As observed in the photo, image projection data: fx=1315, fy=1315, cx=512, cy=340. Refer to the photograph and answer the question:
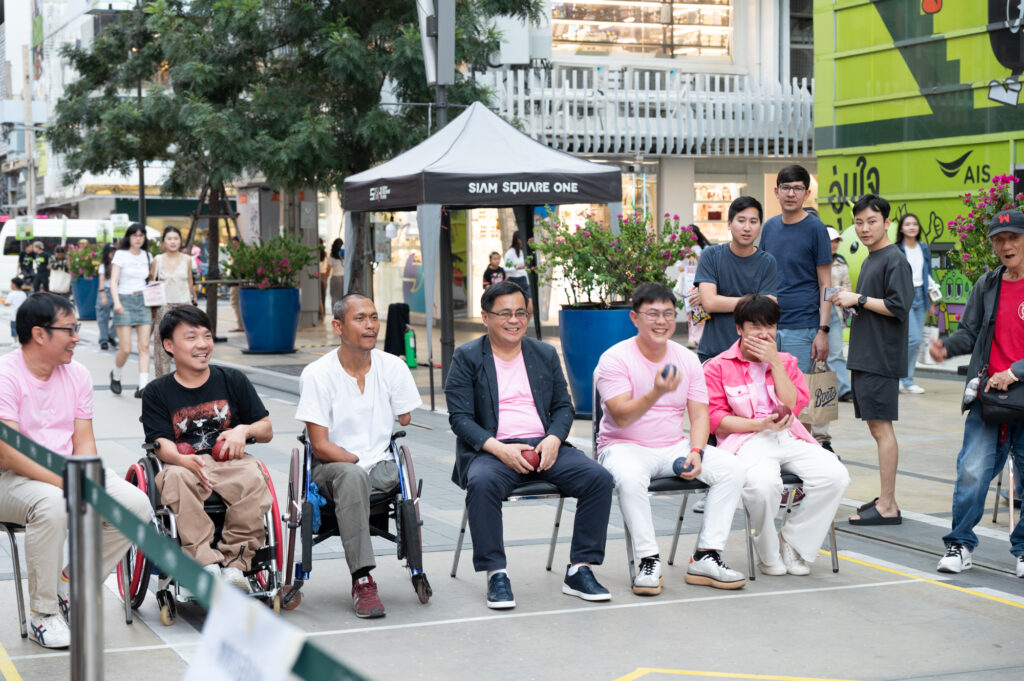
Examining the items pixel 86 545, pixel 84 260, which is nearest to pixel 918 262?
pixel 86 545

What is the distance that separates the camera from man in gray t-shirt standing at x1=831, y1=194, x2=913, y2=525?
23.5 feet

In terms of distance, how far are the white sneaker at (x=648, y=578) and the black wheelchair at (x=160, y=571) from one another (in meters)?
1.57

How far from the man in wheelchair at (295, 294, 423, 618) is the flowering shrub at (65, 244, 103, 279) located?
2107 cm

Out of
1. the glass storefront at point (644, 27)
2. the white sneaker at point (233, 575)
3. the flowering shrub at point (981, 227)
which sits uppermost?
the glass storefront at point (644, 27)

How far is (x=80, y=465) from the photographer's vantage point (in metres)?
2.97

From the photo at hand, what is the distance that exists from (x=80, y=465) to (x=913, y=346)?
11120mm

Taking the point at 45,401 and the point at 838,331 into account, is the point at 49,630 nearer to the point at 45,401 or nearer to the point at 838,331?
the point at 45,401

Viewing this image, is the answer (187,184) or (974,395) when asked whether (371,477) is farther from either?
(187,184)

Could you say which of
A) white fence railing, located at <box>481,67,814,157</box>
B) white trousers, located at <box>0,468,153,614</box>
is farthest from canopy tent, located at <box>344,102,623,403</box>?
white fence railing, located at <box>481,67,814,157</box>

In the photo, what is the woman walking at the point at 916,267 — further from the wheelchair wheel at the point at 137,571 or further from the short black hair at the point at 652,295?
the wheelchair wheel at the point at 137,571

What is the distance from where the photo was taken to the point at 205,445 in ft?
18.5

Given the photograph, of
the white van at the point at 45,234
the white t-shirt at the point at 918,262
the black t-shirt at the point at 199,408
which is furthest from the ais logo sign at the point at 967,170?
the white van at the point at 45,234

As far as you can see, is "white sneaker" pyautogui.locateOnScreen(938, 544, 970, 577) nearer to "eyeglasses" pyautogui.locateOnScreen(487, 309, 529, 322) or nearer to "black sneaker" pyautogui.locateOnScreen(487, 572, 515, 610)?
"black sneaker" pyautogui.locateOnScreen(487, 572, 515, 610)

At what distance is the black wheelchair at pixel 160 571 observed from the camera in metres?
5.29
